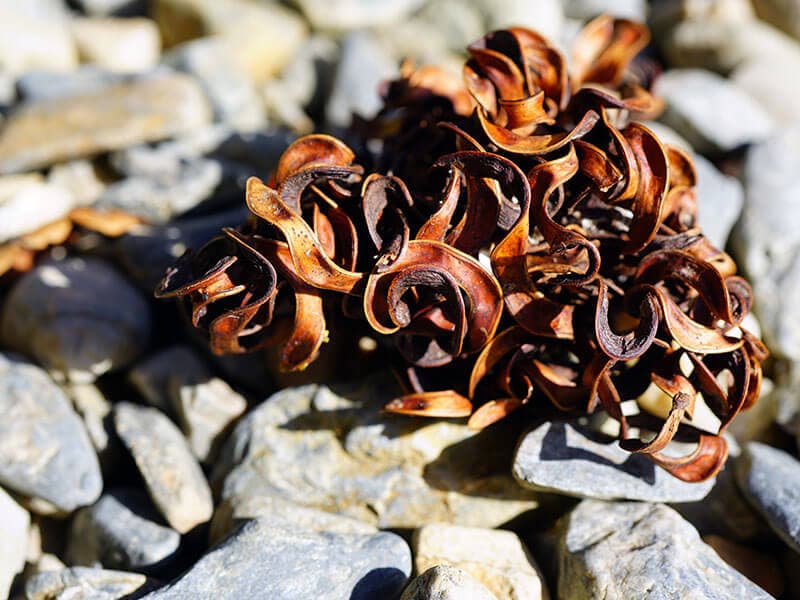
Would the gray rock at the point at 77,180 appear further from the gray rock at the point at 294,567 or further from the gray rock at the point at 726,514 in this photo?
the gray rock at the point at 726,514

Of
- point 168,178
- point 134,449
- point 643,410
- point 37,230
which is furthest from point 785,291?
point 37,230

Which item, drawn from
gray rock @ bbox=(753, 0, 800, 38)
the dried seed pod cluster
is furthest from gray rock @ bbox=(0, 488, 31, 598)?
gray rock @ bbox=(753, 0, 800, 38)

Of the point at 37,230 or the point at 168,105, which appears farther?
the point at 168,105

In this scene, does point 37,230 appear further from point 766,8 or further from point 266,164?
point 766,8

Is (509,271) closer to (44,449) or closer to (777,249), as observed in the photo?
(777,249)

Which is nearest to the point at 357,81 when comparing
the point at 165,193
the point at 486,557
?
the point at 165,193

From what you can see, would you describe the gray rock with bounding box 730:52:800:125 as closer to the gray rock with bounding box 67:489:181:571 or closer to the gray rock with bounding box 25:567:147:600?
the gray rock with bounding box 67:489:181:571

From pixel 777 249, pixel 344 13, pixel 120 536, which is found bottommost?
pixel 120 536
